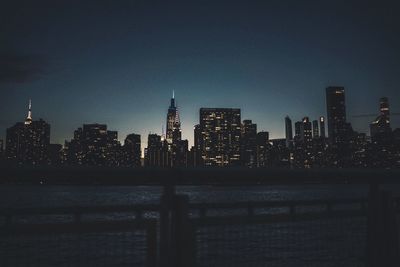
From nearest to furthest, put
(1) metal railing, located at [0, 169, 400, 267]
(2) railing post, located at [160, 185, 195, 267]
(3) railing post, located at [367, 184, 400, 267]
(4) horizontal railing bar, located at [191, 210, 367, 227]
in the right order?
1. (1) metal railing, located at [0, 169, 400, 267]
2. (2) railing post, located at [160, 185, 195, 267]
3. (4) horizontal railing bar, located at [191, 210, 367, 227]
4. (3) railing post, located at [367, 184, 400, 267]

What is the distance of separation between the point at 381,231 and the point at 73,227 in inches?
90.3

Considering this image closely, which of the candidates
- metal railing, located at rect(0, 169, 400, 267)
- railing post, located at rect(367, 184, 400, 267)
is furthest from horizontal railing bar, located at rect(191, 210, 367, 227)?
railing post, located at rect(367, 184, 400, 267)

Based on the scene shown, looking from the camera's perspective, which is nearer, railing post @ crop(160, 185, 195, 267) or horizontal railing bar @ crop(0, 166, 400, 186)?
horizontal railing bar @ crop(0, 166, 400, 186)

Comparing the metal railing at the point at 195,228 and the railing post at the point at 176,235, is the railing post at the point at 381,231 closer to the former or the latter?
the metal railing at the point at 195,228

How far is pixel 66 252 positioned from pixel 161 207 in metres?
0.69

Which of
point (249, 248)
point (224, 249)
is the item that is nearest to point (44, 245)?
point (224, 249)

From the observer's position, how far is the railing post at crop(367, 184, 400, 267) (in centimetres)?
329

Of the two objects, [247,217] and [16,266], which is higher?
[247,217]

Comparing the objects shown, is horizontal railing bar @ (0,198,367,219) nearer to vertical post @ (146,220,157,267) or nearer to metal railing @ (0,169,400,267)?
metal railing @ (0,169,400,267)

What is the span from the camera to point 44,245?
2426 mm

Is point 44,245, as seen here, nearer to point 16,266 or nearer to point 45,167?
point 16,266

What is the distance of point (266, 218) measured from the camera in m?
2.90

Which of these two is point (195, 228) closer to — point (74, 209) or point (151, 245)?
point (151, 245)

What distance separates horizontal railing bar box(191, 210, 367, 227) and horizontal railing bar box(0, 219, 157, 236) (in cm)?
42
